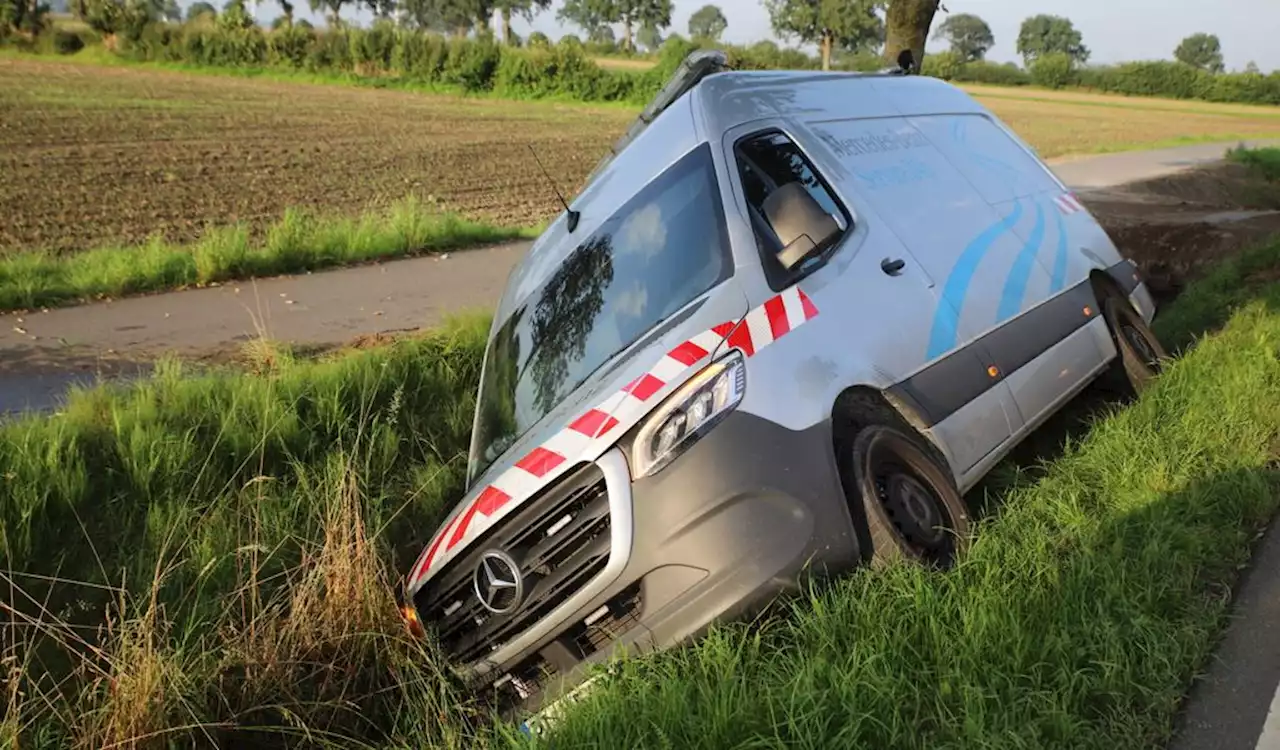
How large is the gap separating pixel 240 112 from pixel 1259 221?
3344cm

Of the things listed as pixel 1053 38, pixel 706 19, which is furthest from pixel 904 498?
pixel 706 19

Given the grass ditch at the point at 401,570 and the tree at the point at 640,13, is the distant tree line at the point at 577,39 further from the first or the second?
the grass ditch at the point at 401,570

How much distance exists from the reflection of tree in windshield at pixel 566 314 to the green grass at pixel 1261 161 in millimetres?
21829

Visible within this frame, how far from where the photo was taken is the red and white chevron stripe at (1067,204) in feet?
20.2

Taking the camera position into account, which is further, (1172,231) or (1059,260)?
(1172,231)

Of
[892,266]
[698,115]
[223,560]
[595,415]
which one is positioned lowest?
[223,560]

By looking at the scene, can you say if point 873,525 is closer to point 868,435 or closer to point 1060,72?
point 868,435

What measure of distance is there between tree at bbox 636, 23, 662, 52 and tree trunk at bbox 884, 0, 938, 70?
111 meters

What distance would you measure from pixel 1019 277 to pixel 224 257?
321 inches

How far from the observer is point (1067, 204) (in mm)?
6273

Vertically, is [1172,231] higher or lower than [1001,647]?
higher

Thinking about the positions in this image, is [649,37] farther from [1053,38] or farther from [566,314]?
[566,314]

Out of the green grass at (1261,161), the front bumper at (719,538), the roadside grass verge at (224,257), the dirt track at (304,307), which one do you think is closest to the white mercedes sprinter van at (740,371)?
the front bumper at (719,538)

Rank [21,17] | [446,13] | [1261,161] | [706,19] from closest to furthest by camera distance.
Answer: [1261,161], [21,17], [446,13], [706,19]
